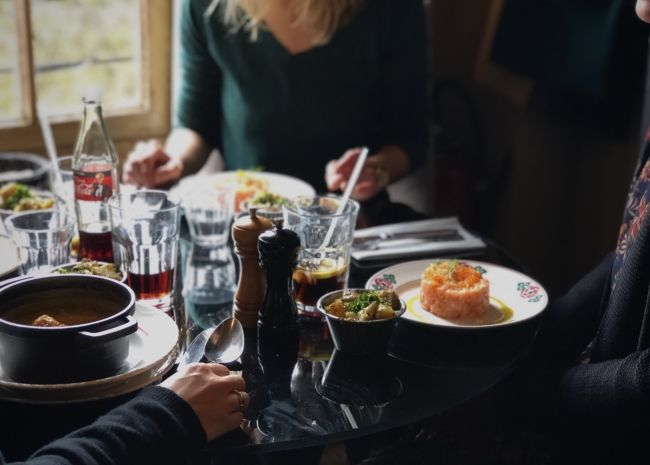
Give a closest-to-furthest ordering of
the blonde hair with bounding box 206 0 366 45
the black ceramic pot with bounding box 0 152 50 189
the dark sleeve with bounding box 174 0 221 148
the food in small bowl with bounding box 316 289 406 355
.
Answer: the food in small bowl with bounding box 316 289 406 355
the blonde hair with bounding box 206 0 366 45
the dark sleeve with bounding box 174 0 221 148
the black ceramic pot with bounding box 0 152 50 189

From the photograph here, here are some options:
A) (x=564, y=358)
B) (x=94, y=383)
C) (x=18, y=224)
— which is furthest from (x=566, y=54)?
(x=94, y=383)

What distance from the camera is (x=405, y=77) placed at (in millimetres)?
2225

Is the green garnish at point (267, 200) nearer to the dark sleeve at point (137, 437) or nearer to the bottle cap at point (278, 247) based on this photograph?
the bottle cap at point (278, 247)

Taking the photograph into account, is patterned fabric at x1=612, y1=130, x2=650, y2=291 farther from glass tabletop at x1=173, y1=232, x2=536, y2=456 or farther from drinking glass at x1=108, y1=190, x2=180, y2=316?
drinking glass at x1=108, y1=190, x2=180, y2=316

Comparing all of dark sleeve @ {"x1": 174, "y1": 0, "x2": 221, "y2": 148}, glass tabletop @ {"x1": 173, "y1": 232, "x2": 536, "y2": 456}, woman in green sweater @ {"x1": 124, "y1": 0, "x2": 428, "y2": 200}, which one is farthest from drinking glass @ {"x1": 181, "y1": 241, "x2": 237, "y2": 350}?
dark sleeve @ {"x1": 174, "y1": 0, "x2": 221, "y2": 148}

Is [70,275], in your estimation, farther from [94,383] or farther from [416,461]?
[416,461]

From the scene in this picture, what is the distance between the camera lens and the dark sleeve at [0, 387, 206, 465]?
0.99 m

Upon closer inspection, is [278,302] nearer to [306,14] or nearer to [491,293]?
[491,293]

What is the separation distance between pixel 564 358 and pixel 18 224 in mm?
1004

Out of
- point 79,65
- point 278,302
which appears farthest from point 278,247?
point 79,65

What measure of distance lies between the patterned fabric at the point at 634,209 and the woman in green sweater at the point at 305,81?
747 mm

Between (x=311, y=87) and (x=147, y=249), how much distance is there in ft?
3.13

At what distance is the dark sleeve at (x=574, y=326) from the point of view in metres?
1.58

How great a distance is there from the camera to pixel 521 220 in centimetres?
319
